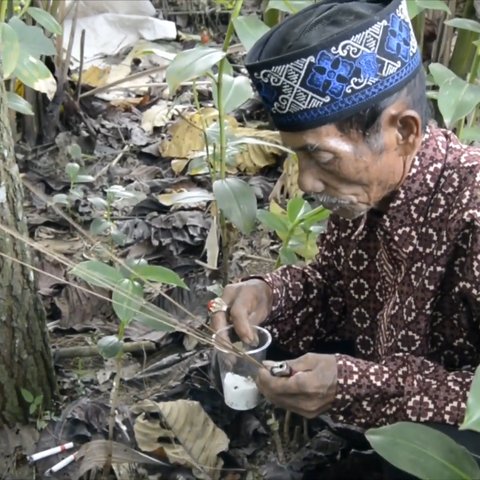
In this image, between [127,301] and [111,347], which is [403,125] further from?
[111,347]

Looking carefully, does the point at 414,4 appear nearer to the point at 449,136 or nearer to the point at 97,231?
the point at 449,136

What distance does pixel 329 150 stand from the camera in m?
1.34


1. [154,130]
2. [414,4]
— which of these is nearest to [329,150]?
[414,4]

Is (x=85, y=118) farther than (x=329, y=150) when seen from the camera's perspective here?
Yes

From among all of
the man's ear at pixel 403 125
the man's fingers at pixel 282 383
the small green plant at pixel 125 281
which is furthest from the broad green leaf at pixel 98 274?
the man's ear at pixel 403 125

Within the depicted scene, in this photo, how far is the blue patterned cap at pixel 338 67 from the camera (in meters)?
1.30

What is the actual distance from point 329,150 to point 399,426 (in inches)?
15.9

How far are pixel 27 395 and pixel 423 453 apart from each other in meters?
0.96

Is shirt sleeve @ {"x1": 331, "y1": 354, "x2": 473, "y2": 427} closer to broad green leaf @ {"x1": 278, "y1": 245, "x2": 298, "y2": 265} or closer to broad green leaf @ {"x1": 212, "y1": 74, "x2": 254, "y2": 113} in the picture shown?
broad green leaf @ {"x1": 278, "y1": 245, "x2": 298, "y2": 265}

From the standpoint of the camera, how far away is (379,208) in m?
1.48

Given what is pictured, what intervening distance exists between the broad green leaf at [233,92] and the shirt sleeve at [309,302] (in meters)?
0.34

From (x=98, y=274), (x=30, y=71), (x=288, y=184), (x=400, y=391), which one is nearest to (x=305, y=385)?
(x=400, y=391)

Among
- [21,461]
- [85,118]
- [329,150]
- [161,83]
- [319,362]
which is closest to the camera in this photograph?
[329,150]

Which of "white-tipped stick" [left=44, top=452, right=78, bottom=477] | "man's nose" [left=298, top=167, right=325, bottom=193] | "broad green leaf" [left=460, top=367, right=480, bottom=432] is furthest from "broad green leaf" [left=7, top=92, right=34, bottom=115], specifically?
"broad green leaf" [left=460, top=367, right=480, bottom=432]
